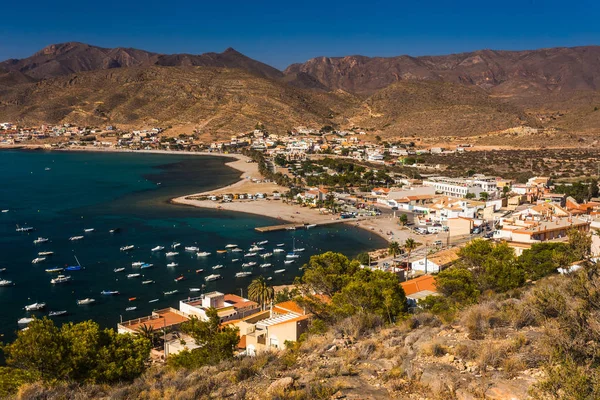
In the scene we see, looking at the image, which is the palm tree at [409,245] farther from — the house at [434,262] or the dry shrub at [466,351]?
the dry shrub at [466,351]

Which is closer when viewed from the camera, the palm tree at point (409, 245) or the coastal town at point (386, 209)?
the coastal town at point (386, 209)

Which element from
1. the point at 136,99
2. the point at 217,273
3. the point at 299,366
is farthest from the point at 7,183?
the point at 136,99

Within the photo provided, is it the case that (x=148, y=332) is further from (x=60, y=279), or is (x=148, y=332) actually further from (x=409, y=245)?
(x=409, y=245)

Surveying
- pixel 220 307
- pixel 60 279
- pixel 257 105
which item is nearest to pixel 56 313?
pixel 60 279

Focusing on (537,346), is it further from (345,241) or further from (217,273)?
(345,241)

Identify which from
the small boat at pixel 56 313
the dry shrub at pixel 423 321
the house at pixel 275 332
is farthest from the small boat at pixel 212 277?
the dry shrub at pixel 423 321
